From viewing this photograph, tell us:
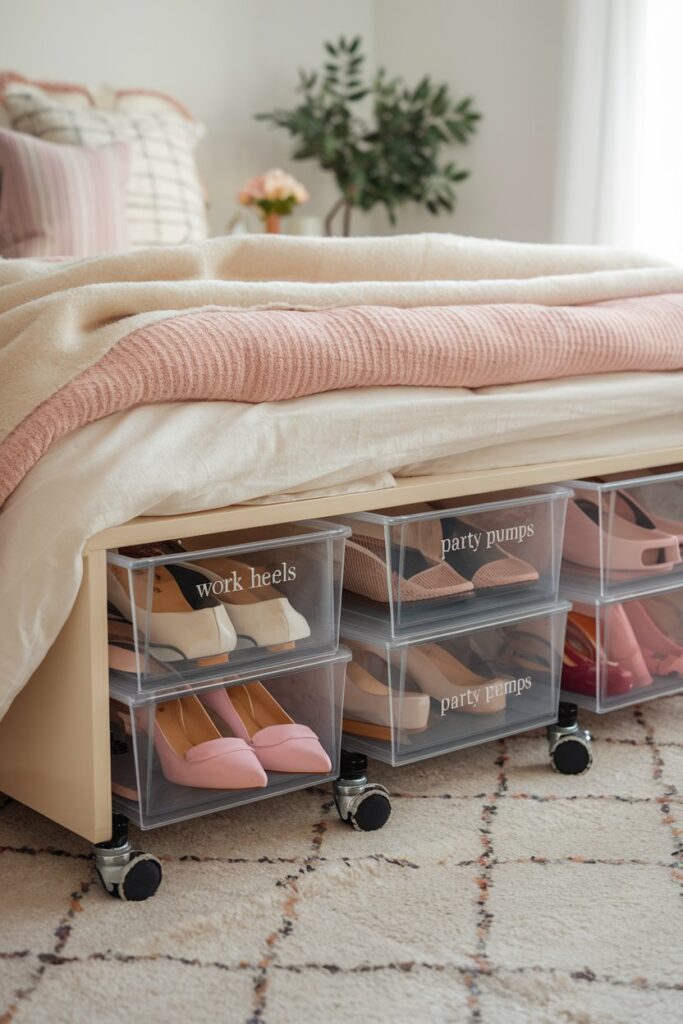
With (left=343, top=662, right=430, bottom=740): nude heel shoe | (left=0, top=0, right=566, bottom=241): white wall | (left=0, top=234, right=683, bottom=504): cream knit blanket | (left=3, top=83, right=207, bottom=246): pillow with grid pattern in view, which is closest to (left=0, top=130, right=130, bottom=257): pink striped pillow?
(left=3, top=83, right=207, bottom=246): pillow with grid pattern

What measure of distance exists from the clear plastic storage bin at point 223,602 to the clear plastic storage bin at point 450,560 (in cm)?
9

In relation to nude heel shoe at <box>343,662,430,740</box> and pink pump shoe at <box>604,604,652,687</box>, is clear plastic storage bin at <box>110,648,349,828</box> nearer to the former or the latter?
nude heel shoe at <box>343,662,430,740</box>

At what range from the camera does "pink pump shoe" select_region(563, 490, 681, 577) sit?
167 centimetres

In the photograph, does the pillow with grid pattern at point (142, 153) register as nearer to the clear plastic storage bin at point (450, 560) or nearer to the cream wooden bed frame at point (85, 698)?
the clear plastic storage bin at point (450, 560)

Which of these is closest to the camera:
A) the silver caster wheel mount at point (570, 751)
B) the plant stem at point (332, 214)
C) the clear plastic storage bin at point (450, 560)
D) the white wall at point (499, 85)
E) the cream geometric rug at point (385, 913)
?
the cream geometric rug at point (385, 913)

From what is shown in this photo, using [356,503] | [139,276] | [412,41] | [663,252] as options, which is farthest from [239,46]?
[356,503]

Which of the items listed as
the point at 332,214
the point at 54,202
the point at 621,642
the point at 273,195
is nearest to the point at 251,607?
the point at 621,642

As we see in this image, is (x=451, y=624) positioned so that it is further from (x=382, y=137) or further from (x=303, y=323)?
(x=382, y=137)

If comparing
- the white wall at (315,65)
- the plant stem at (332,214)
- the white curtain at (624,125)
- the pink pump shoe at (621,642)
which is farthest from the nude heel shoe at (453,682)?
the plant stem at (332,214)

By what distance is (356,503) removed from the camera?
1404 millimetres

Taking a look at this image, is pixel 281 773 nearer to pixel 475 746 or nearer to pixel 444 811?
pixel 444 811

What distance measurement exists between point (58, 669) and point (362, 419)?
46 centimetres

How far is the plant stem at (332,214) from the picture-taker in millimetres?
3680

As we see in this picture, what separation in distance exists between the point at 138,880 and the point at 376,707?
38 centimetres
